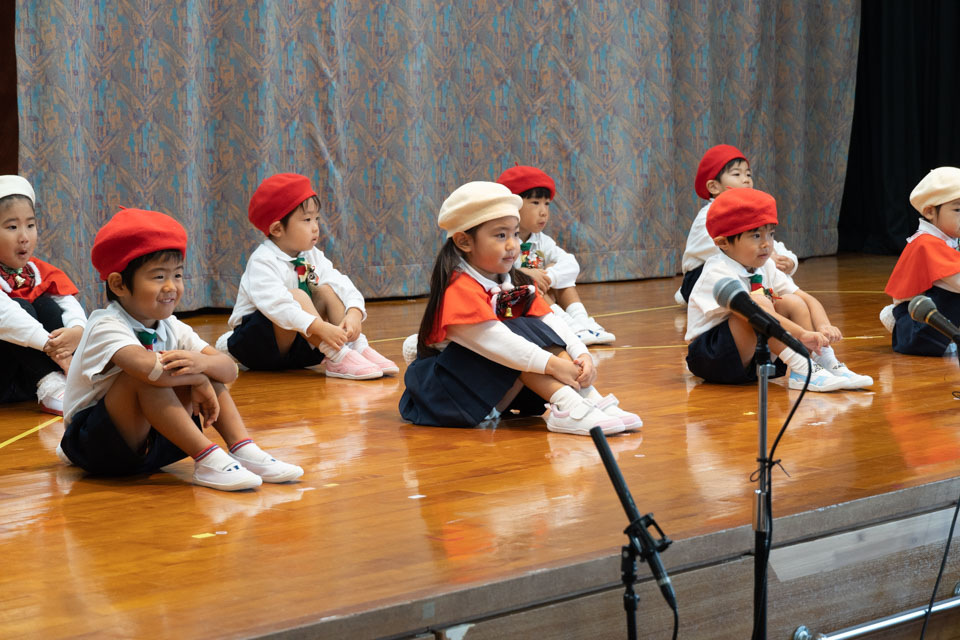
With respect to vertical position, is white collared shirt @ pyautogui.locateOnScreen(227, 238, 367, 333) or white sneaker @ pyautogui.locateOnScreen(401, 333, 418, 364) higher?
white collared shirt @ pyautogui.locateOnScreen(227, 238, 367, 333)

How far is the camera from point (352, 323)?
373 centimetres

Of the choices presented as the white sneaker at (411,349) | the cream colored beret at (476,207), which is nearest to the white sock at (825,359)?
the cream colored beret at (476,207)

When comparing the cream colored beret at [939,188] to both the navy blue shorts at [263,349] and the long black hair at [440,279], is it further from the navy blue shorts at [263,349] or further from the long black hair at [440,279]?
the navy blue shorts at [263,349]

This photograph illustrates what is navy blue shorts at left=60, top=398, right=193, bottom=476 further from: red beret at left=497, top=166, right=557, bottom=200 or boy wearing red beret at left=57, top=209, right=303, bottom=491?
red beret at left=497, top=166, right=557, bottom=200

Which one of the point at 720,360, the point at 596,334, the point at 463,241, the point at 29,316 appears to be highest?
the point at 463,241

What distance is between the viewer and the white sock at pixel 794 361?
10.4 feet

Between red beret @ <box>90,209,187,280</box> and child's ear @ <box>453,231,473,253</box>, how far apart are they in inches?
29.9

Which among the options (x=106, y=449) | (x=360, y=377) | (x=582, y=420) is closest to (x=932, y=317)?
(x=582, y=420)

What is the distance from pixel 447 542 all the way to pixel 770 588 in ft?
1.81

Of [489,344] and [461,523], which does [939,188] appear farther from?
[461,523]

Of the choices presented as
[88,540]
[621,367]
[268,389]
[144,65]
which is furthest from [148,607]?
[144,65]

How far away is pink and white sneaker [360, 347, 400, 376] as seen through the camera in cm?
365

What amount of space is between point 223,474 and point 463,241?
918 millimetres

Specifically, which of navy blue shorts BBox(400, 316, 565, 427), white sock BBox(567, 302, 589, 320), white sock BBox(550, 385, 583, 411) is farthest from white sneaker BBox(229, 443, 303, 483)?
white sock BBox(567, 302, 589, 320)
